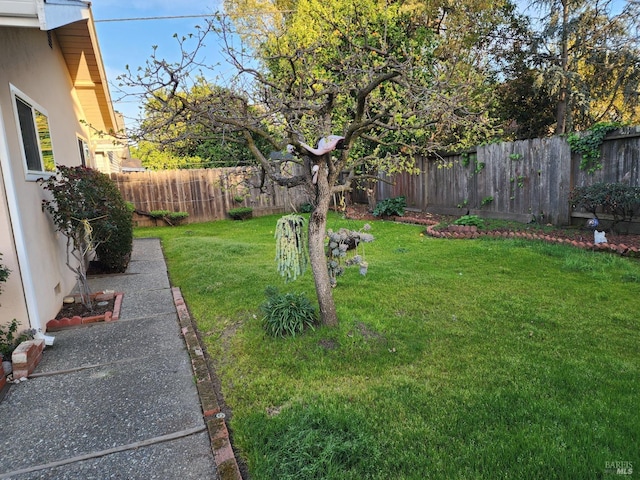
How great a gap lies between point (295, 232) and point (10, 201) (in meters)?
2.73

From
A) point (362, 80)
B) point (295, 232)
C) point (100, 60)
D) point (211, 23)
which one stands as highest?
point (100, 60)

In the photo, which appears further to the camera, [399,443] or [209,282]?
[209,282]

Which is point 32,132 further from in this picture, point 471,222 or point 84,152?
point 471,222

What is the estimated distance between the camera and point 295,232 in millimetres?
3957

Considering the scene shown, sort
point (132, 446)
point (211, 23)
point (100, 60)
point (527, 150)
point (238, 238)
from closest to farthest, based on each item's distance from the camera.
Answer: point (132, 446)
point (211, 23)
point (100, 60)
point (527, 150)
point (238, 238)

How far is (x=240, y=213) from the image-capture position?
45.2 feet

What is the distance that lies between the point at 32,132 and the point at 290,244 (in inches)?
146

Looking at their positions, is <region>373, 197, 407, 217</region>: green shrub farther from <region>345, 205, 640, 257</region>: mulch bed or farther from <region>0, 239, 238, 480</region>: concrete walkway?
<region>0, 239, 238, 480</region>: concrete walkway

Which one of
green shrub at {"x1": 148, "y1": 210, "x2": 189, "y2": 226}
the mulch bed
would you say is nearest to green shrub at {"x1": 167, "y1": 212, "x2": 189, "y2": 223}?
green shrub at {"x1": 148, "y1": 210, "x2": 189, "y2": 226}

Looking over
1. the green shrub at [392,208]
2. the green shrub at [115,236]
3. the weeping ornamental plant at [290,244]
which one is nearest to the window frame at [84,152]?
the green shrub at [115,236]

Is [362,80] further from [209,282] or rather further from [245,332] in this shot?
[209,282]

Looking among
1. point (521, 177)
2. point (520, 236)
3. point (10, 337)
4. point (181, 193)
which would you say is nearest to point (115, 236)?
point (10, 337)

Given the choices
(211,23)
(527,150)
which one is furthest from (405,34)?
(211,23)

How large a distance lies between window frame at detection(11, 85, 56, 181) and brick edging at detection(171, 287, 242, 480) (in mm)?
2506
